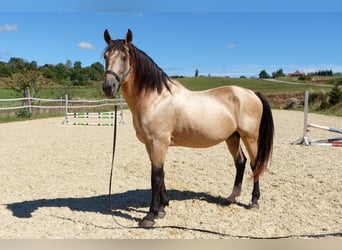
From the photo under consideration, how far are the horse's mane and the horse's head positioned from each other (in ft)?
0.35

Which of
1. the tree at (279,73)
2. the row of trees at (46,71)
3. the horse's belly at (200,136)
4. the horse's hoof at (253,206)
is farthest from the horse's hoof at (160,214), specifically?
the tree at (279,73)

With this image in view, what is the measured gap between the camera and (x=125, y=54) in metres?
3.42

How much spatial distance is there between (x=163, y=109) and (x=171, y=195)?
63.7 inches

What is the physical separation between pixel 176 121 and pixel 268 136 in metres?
1.38

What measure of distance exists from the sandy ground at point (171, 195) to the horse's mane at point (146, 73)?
157cm

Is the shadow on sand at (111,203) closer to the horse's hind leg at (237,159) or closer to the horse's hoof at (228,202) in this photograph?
the horse's hoof at (228,202)

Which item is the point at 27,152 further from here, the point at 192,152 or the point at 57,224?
the point at 57,224

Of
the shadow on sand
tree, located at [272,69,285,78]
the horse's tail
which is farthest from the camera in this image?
tree, located at [272,69,285,78]

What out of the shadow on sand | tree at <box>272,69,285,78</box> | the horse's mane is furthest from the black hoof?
tree at <box>272,69,285,78</box>

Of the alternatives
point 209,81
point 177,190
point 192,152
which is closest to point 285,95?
point 209,81

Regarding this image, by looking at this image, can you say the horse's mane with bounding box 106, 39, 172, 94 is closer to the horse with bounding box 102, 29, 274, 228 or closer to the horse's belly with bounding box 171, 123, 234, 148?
the horse with bounding box 102, 29, 274, 228

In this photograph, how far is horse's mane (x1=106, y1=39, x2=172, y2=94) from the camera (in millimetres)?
3582

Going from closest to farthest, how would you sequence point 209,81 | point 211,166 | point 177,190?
point 177,190 → point 211,166 → point 209,81

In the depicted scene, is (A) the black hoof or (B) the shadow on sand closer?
(A) the black hoof
